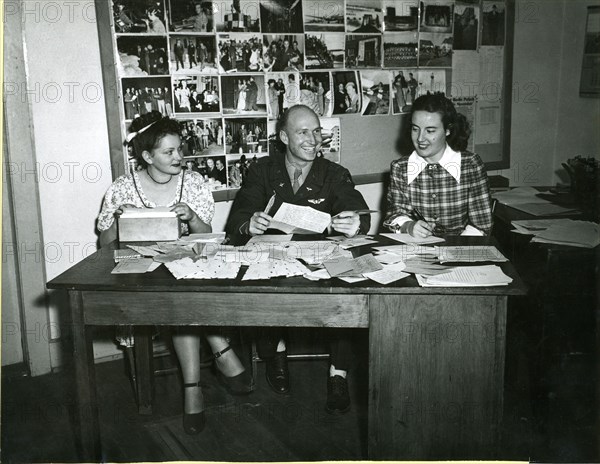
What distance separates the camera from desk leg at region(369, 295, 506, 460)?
1.99m

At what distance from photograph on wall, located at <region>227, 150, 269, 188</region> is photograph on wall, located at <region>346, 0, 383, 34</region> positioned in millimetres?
900

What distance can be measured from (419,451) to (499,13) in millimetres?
3032

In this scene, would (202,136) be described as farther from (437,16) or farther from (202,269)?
(437,16)

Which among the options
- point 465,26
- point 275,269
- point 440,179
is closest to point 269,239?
point 275,269

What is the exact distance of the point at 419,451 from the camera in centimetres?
208

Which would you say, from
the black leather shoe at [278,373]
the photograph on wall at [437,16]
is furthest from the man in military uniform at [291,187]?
the photograph on wall at [437,16]

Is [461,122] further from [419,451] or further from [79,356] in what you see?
[79,356]

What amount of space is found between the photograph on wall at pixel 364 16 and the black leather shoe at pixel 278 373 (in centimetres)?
187

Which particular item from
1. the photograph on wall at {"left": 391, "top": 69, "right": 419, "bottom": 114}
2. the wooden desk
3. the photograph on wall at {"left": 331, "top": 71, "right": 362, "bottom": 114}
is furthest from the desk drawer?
the photograph on wall at {"left": 391, "top": 69, "right": 419, "bottom": 114}

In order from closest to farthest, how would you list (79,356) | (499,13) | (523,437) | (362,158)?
(79,356) < (523,437) < (362,158) < (499,13)

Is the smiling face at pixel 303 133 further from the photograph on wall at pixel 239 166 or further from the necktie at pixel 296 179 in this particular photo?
the photograph on wall at pixel 239 166

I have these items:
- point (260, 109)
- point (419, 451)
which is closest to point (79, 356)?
point (419, 451)

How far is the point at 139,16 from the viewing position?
3.00 m

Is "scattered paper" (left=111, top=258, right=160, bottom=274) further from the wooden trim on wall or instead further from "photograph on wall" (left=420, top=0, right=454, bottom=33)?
"photograph on wall" (left=420, top=0, right=454, bottom=33)
